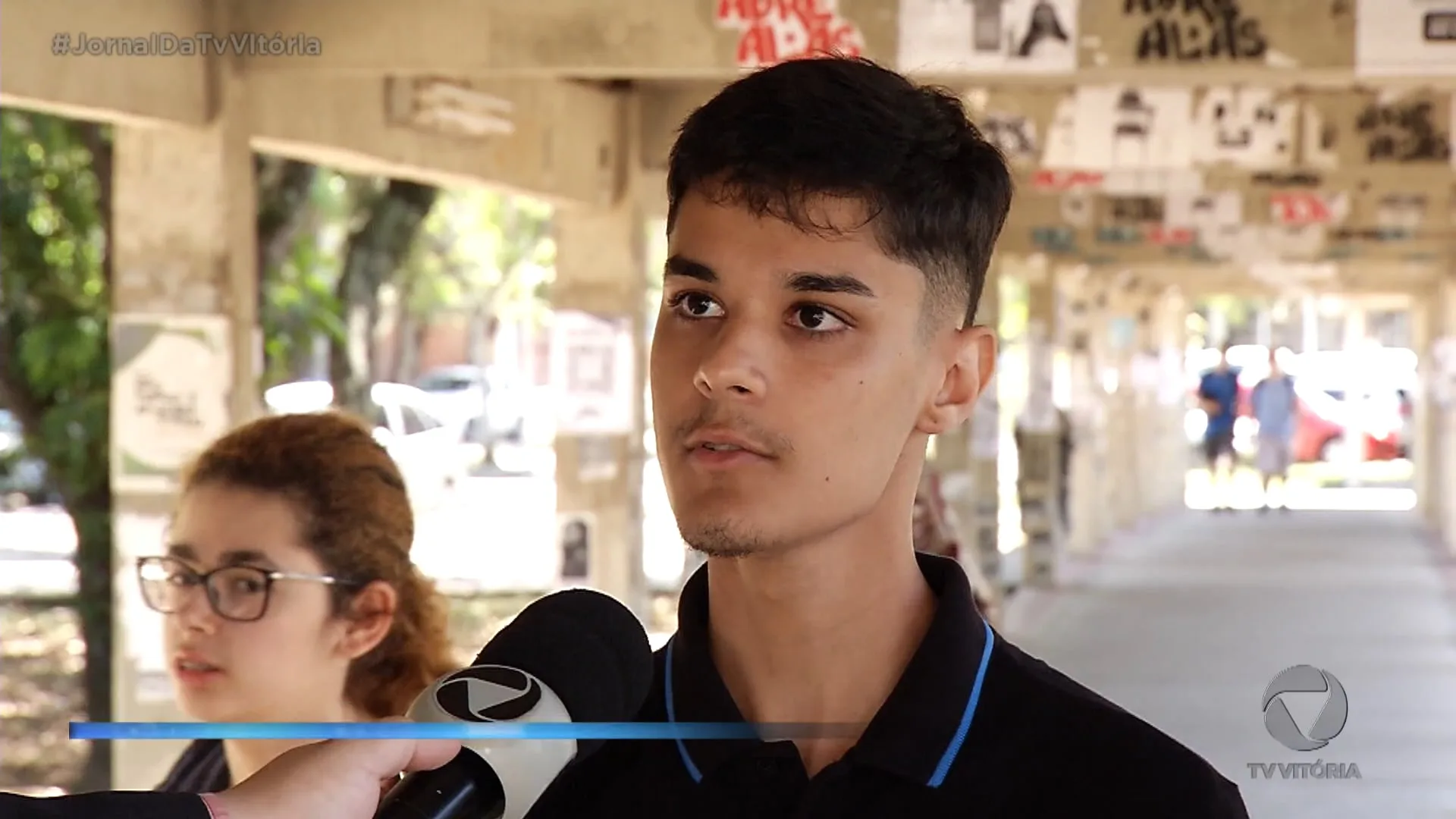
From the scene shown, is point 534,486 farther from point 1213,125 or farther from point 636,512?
point 1213,125

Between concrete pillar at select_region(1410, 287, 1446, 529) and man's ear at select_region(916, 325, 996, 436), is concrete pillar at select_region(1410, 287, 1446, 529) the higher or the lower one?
the lower one

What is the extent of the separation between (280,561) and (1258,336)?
1704 centimetres

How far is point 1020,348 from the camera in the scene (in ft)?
44.1

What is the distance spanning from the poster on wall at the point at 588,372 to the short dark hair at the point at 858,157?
562 centimetres

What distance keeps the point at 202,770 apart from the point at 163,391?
2.17m

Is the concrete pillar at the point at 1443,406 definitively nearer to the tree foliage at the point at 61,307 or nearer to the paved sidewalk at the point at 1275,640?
the paved sidewalk at the point at 1275,640

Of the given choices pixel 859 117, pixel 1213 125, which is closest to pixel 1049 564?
pixel 1213 125

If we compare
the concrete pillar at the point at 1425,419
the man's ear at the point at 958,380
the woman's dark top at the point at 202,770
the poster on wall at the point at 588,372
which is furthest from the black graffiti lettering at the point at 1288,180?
the man's ear at the point at 958,380

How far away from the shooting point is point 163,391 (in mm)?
4312

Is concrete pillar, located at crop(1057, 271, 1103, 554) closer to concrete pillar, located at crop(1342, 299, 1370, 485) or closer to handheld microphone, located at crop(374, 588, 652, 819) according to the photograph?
concrete pillar, located at crop(1342, 299, 1370, 485)

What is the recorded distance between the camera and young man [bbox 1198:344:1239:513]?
15.7 metres

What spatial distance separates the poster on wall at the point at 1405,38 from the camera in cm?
404

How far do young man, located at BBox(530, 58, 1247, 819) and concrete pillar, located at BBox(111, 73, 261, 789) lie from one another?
8.68ft

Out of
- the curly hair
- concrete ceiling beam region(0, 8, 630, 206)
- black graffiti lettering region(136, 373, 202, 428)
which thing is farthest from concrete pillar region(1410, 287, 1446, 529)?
the curly hair
